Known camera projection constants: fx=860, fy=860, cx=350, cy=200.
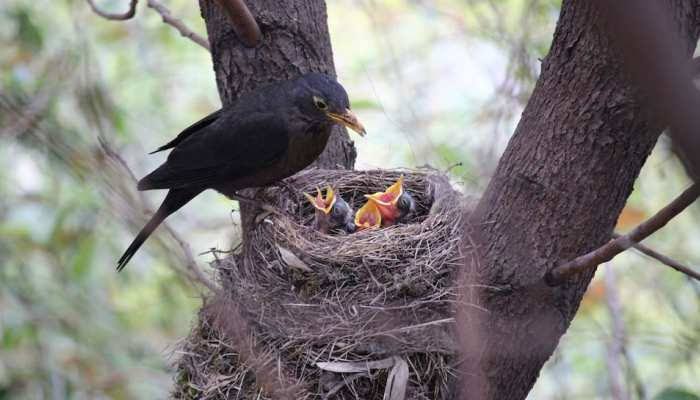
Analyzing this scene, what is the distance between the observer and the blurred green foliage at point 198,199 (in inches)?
206

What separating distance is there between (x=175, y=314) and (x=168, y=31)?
258 centimetres

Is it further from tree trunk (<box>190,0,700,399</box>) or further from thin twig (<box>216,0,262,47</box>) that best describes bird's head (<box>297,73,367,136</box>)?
tree trunk (<box>190,0,700,399</box>)

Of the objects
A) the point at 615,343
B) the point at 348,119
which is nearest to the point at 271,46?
the point at 348,119

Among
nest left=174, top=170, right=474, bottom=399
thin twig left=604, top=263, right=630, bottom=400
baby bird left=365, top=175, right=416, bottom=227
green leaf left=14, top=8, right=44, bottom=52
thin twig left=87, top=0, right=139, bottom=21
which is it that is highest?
green leaf left=14, top=8, right=44, bottom=52

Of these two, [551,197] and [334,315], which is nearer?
[551,197]

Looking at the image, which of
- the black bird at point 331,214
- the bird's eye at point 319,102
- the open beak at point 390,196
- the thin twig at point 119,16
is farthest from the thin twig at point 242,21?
the open beak at point 390,196

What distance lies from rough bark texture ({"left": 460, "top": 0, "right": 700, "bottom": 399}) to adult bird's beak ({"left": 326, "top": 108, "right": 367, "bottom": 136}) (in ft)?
4.39

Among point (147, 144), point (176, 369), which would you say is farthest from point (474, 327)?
point (147, 144)

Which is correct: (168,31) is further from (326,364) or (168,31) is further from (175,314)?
(326,364)

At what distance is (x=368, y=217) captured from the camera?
4.36 metres

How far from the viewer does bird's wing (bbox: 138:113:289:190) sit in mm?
4570

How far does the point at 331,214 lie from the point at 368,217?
22cm

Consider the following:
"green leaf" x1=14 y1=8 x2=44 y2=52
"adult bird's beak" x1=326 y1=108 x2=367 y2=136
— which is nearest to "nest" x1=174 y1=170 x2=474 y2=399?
"adult bird's beak" x1=326 y1=108 x2=367 y2=136

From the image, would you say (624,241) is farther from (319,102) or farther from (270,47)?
(270,47)
